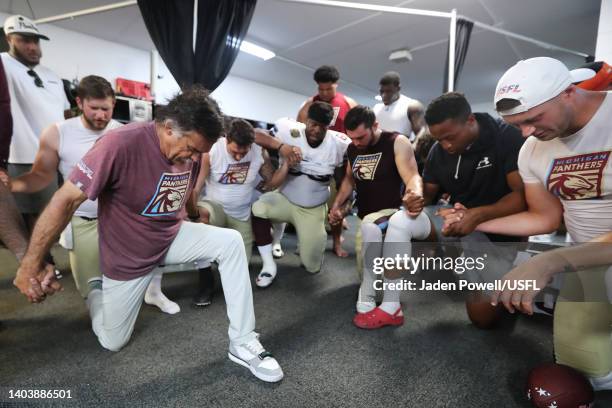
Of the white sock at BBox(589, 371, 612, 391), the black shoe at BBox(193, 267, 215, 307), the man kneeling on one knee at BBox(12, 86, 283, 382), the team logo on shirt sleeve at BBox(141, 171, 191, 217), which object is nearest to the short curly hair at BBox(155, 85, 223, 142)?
the man kneeling on one knee at BBox(12, 86, 283, 382)

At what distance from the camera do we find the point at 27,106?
214 centimetres

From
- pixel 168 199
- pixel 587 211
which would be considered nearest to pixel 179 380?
pixel 168 199

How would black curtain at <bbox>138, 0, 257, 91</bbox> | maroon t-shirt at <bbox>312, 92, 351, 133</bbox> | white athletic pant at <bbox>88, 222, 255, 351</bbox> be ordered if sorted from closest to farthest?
white athletic pant at <bbox>88, 222, 255, 351</bbox> < black curtain at <bbox>138, 0, 257, 91</bbox> < maroon t-shirt at <bbox>312, 92, 351, 133</bbox>

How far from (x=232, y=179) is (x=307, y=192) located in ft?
1.95

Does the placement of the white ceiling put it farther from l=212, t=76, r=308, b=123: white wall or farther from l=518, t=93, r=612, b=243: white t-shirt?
l=518, t=93, r=612, b=243: white t-shirt

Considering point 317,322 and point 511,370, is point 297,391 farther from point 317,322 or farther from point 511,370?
point 511,370

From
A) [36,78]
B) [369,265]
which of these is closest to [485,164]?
[369,265]

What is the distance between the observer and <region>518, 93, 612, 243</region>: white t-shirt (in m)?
1.17

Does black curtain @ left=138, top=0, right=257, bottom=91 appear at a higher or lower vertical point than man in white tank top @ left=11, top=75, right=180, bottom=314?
higher

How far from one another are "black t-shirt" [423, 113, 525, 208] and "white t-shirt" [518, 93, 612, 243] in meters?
0.36

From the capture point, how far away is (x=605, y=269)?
1.13 meters

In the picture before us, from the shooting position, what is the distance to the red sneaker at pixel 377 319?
1.72m

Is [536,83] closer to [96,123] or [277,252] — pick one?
[96,123]

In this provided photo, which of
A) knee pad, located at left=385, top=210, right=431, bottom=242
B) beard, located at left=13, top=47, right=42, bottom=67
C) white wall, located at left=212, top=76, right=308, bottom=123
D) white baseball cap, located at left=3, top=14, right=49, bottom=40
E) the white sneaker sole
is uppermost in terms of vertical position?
white wall, located at left=212, top=76, right=308, bottom=123
